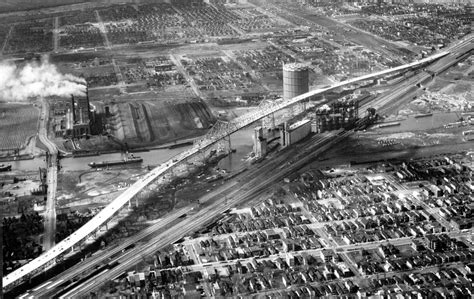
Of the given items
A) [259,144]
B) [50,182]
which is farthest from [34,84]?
[259,144]

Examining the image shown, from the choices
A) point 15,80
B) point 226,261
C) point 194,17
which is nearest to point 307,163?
point 226,261

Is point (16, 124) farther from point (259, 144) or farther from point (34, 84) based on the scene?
point (259, 144)

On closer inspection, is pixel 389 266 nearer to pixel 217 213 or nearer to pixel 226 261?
pixel 226 261

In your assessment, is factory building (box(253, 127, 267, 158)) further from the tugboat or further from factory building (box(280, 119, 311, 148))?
the tugboat

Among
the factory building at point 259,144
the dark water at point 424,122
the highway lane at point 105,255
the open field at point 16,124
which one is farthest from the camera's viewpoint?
the dark water at point 424,122

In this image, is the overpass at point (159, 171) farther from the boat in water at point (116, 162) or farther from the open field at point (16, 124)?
the open field at point (16, 124)

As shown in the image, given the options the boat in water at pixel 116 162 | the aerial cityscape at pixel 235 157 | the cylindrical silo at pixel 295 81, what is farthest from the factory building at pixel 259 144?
the cylindrical silo at pixel 295 81
